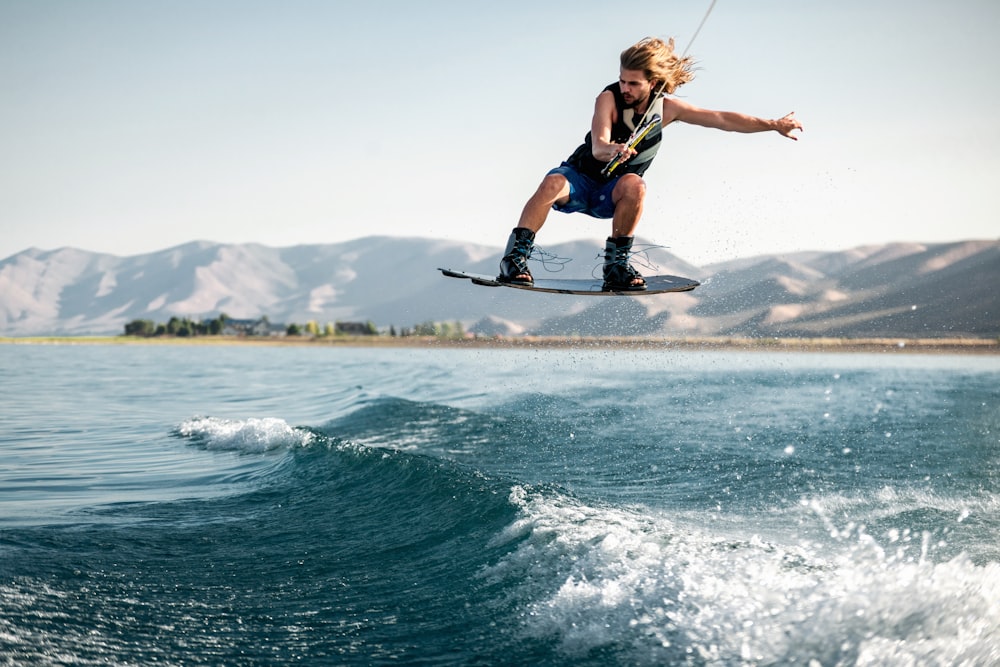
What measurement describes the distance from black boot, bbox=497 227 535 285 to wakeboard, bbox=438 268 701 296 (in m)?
0.07

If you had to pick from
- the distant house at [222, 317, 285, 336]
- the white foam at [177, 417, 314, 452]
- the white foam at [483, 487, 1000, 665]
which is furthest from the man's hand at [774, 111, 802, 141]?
the distant house at [222, 317, 285, 336]

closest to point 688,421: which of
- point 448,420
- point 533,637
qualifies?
point 448,420

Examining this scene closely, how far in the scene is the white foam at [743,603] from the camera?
5113 mm

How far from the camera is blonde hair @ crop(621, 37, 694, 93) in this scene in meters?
6.83

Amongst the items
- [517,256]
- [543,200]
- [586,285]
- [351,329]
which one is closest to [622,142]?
[543,200]

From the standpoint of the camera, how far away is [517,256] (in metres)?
7.79

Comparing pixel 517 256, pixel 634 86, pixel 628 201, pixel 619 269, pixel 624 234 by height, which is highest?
pixel 634 86

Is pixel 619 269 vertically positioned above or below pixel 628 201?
below

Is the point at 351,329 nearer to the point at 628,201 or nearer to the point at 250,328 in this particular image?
the point at 250,328

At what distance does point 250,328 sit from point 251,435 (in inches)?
5192

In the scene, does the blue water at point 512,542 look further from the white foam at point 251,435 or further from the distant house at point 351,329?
the distant house at point 351,329

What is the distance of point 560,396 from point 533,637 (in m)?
18.0

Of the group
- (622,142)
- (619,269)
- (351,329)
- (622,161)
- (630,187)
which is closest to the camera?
(622,161)

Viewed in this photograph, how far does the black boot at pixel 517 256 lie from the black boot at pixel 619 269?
0.78 meters
